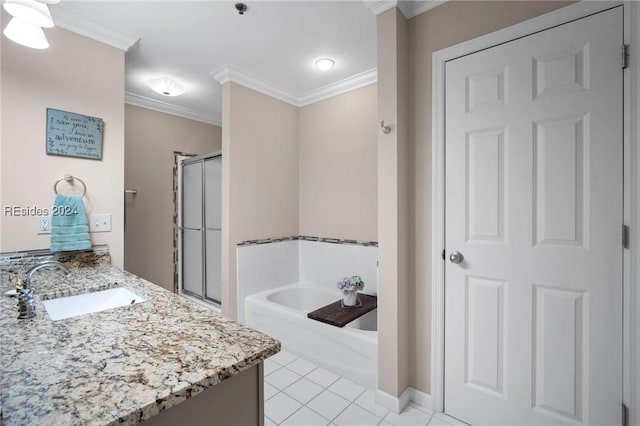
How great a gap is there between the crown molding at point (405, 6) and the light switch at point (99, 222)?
7.16ft

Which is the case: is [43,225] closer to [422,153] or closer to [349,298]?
[349,298]

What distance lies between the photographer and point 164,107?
11.2ft

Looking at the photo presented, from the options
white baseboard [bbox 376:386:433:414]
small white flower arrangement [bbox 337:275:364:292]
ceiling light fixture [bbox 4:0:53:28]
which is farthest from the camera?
small white flower arrangement [bbox 337:275:364:292]

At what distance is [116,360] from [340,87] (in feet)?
9.35

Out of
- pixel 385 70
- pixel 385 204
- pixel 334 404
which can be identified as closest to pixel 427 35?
pixel 385 70

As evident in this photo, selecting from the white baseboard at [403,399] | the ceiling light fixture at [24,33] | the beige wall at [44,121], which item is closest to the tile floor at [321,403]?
the white baseboard at [403,399]

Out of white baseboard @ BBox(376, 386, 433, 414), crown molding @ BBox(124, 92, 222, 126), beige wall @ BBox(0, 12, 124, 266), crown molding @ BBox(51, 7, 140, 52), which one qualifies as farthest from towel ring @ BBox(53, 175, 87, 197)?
white baseboard @ BBox(376, 386, 433, 414)

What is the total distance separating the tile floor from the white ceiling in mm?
2470

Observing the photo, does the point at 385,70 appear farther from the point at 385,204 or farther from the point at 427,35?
the point at 385,204

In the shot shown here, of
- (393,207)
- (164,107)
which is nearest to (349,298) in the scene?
(393,207)

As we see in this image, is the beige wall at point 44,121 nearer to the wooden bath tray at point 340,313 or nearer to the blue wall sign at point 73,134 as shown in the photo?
the blue wall sign at point 73,134

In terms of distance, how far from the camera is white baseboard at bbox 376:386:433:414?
1.74 m

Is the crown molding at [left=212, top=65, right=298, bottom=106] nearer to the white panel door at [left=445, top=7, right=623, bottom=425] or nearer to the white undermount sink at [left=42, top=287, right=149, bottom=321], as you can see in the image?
the white panel door at [left=445, top=7, right=623, bottom=425]

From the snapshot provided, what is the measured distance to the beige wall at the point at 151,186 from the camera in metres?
3.21
